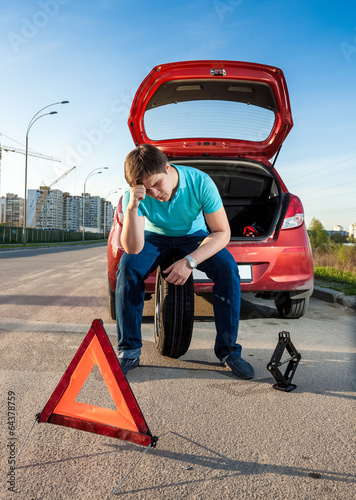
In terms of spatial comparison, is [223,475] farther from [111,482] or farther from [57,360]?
[57,360]

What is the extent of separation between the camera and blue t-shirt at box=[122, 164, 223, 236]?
2.86 m

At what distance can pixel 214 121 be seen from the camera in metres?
4.53

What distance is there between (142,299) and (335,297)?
377cm

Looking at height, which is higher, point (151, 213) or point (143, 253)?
point (151, 213)

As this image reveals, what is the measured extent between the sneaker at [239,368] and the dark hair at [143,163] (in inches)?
52.2

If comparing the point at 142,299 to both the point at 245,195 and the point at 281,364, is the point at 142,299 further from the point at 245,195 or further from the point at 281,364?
the point at 245,195

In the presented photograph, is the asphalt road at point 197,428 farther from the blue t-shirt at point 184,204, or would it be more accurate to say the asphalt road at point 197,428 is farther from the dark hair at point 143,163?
the dark hair at point 143,163

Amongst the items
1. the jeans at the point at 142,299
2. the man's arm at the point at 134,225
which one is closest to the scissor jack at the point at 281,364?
the jeans at the point at 142,299

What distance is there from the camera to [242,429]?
6.45 feet

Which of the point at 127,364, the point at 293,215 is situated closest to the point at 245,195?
the point at 293,215

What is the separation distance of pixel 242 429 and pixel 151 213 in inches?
63.5

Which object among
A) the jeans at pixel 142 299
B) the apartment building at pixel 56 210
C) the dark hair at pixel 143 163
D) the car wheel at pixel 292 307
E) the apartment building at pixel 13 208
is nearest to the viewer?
the dark hair at pixel 143 163

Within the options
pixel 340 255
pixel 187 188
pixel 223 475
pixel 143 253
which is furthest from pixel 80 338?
pixel 340 255

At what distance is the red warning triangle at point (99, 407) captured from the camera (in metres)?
1.72
